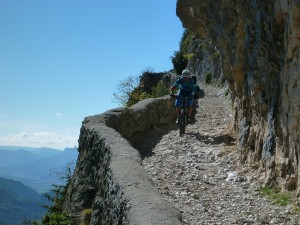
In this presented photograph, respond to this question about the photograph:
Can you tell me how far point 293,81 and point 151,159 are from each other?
505 cm

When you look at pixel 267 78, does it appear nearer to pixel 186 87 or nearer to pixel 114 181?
pixel 114 181

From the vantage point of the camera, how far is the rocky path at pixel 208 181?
618cm

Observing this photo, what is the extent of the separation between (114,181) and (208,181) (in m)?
3.01

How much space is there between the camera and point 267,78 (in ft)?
26.0

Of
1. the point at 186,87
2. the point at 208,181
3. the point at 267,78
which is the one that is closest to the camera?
the point at 267,78

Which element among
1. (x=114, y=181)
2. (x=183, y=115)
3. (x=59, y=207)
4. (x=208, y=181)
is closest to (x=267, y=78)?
(x=208, y=181)

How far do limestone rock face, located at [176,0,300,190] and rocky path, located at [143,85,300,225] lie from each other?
0.55 m

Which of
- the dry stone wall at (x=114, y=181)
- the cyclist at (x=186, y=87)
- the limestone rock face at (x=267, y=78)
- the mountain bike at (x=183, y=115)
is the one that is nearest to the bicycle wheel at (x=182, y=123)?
the mountain bike at (x=183, y=115)

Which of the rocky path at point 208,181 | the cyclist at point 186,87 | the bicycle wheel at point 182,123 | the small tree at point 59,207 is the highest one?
the cyclist at point 186,87

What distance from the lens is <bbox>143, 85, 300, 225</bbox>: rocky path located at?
6176mm

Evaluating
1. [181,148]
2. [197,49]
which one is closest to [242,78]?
[181,148]

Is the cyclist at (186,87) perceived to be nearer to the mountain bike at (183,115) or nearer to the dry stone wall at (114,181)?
the mountain bike at (183,115)

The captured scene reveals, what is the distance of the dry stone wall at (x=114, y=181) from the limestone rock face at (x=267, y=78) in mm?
2476

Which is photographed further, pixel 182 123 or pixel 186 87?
pixel 186 87
